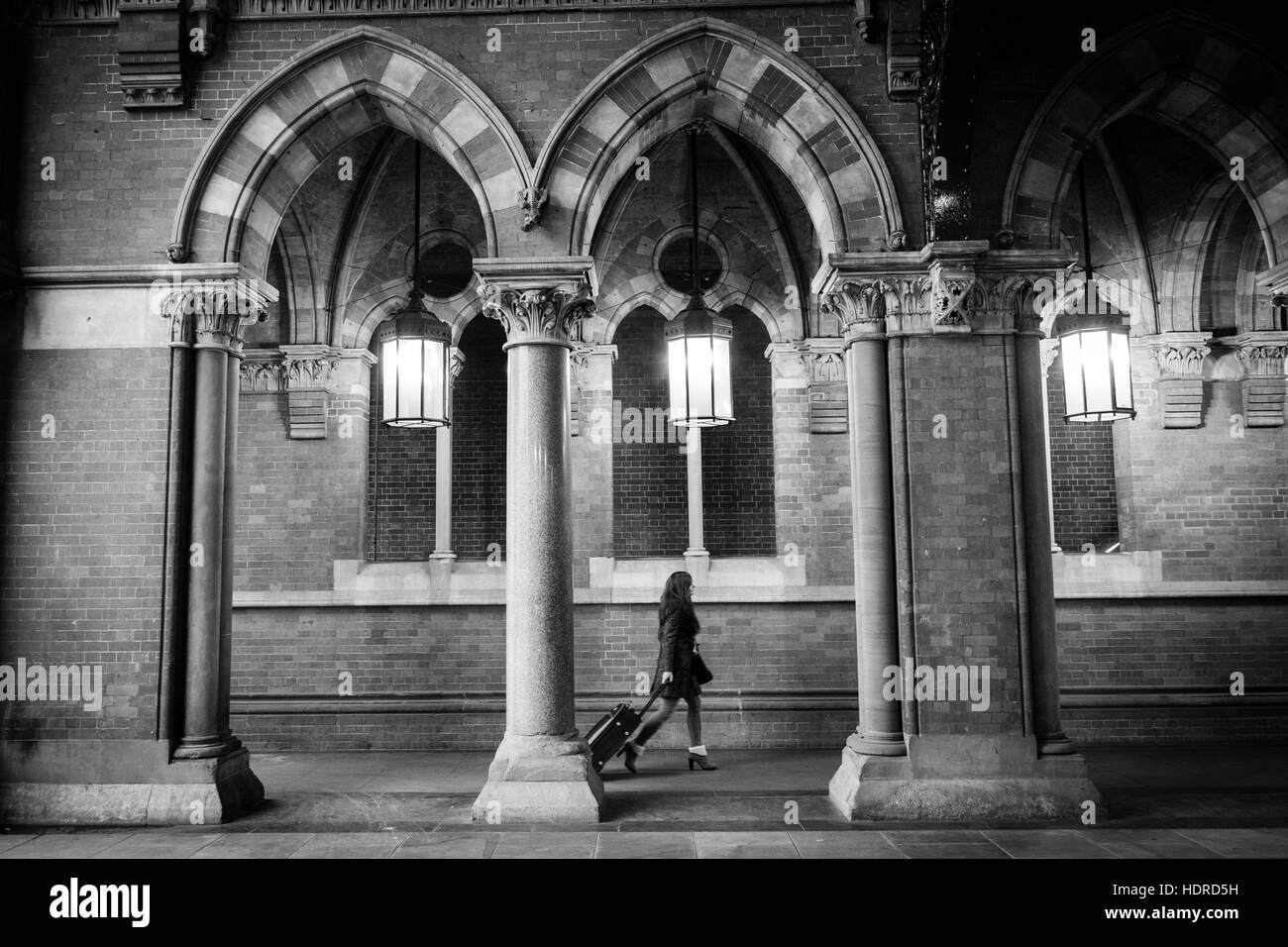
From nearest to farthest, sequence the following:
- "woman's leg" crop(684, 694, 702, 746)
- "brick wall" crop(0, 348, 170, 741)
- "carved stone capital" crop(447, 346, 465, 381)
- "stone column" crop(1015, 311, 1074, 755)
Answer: "stone column" crop(1015, 311, 1074, 755), "brick wall" crop(0, 348, 170, 741), "woman's leg" crop(684, 694, 702, 746), "carved stone capital" crop(447, 346, 465, 381)

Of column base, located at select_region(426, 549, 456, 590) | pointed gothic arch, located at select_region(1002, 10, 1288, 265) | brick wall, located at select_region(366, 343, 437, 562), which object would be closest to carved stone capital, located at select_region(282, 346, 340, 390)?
brick wall, located at select_region(366, 343, 437, 562)

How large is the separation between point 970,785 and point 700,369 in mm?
3676

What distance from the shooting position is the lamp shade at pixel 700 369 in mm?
7738

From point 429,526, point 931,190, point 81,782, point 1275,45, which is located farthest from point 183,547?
point 1275,45

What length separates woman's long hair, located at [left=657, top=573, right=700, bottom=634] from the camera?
26.1 ft

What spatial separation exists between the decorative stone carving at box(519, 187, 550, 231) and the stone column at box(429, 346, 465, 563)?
10.1 feet

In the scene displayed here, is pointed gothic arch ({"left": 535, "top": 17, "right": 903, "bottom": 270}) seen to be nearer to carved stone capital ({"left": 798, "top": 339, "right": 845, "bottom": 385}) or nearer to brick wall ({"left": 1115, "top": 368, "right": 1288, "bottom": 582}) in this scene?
carved stone capital ({"left": 798, "top": 339, "right": 845, "bottom": 385})

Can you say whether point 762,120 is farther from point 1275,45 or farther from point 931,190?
point 1275,45

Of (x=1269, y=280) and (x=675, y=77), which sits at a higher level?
(x=675, y=77)

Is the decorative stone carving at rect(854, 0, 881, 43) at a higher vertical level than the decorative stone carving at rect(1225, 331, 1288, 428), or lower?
higher

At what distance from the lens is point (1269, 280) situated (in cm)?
701

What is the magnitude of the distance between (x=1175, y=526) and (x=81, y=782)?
31.6ft

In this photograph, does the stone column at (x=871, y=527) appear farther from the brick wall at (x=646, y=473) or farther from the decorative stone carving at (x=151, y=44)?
the decorative stone carving at (x=151, y=44)

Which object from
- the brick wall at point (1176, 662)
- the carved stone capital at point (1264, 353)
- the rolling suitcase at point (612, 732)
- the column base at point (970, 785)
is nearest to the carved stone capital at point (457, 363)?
the rolling suitcase at point (612, 732)
